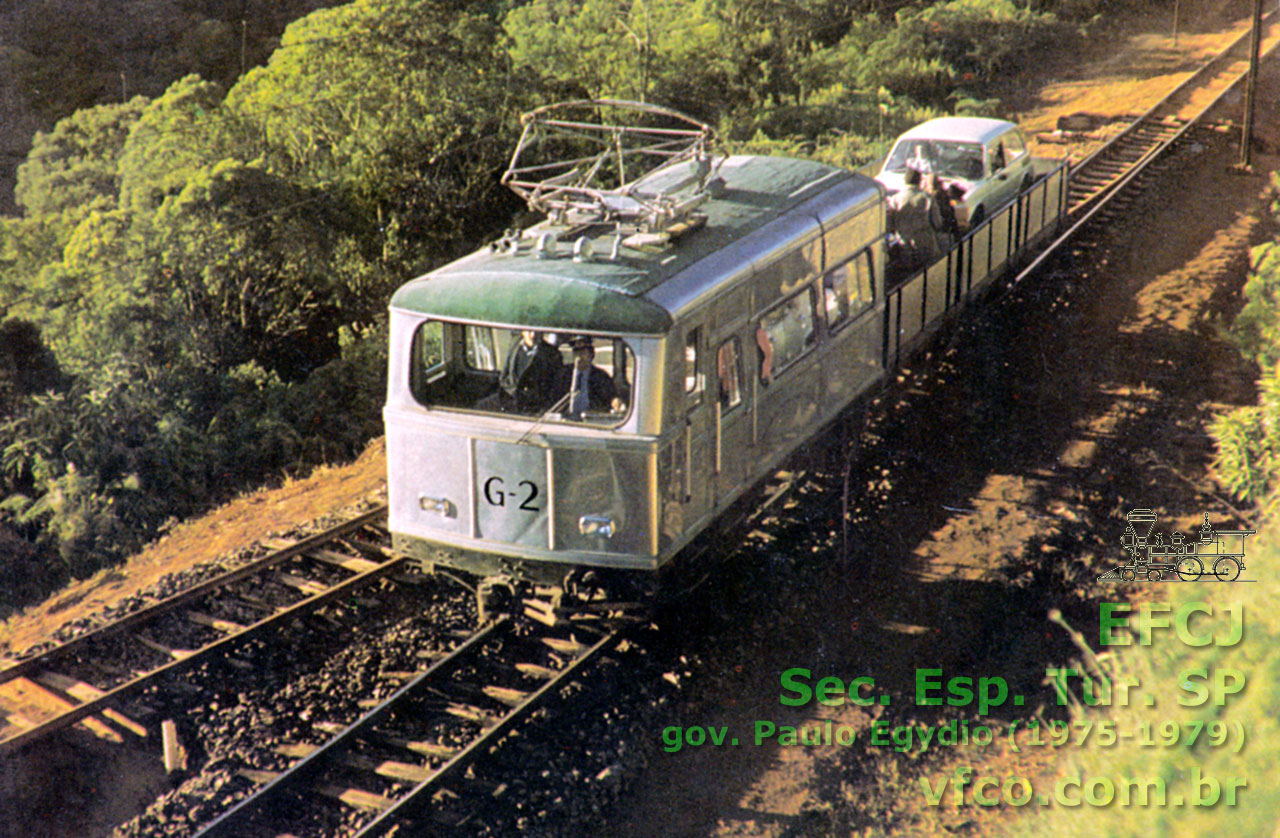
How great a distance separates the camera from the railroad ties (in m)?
6.98

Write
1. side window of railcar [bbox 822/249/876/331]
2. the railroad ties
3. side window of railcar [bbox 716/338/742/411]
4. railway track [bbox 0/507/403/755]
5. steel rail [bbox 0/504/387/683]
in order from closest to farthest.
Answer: the railroad ties
railway track [bbox 0/507/403/755]
side window of railcar [bbox 716/338/742/411]
steel rail [bbox 0/504/387/683]
side window of railcar [bbox 822/249/876/331]

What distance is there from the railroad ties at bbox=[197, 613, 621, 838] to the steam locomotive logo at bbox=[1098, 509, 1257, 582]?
4.44m

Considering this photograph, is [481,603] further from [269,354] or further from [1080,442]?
[269,354]

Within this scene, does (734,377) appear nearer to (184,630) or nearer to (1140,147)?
(184,630)

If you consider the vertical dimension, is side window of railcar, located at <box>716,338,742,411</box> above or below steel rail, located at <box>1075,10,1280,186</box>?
below

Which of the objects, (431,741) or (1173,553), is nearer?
(431,741)

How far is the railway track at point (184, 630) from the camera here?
27.0 feet

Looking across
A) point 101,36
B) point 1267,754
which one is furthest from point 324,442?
point 101,36

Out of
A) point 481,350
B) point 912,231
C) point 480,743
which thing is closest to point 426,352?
point 481,350

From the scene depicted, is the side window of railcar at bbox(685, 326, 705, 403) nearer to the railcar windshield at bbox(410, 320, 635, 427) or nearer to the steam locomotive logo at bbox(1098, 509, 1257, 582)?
the railcar windshield at bbox(410, 320, 635, 427)

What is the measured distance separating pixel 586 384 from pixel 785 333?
2160mm

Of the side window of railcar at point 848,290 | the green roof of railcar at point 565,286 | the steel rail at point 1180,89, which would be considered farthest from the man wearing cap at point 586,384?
the steel rail at point 1180,89

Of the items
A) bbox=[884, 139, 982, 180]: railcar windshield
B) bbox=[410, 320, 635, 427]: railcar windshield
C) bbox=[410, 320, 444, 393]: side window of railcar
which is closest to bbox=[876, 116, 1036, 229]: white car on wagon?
bbox=[884, 139, 982, 180]: railcar windshield

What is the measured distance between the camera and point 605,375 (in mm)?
8406
